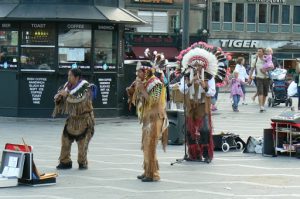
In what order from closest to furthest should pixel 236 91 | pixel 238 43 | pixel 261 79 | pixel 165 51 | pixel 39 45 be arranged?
pixel 39 45 → pixel 261 79 → pixel 236 91 → pixel 165 51 → pixel 238 43

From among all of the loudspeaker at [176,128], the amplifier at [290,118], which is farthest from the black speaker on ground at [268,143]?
the loudspeaker at [176,128]

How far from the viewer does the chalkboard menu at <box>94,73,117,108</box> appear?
20.4 meters

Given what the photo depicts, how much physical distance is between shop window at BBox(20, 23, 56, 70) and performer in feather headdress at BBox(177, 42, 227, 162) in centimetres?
757

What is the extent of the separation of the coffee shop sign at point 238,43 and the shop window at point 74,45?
134 feet

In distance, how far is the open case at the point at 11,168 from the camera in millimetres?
10273

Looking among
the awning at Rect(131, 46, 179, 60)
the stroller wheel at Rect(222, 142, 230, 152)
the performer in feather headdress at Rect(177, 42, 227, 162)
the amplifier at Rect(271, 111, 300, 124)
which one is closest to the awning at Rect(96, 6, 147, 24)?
the stroller wheel at Rect(222, 142, 230, 152)

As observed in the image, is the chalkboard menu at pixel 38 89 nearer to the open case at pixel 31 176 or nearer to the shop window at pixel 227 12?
the open case at pixel 31 176

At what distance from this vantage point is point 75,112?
11.9 m

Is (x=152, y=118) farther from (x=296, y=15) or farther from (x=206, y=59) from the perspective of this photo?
(x=296, y=15)

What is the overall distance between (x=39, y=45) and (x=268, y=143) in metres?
8.58

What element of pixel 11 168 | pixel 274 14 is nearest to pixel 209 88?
pixel 11 168

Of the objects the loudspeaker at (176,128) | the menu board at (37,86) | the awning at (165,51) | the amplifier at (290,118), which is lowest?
the loudspeaker at (176,128)

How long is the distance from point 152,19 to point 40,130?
4030 centimetres

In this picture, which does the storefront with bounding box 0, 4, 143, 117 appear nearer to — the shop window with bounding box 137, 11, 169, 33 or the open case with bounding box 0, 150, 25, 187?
the open case with bounding box 0, 150, 25, 187
